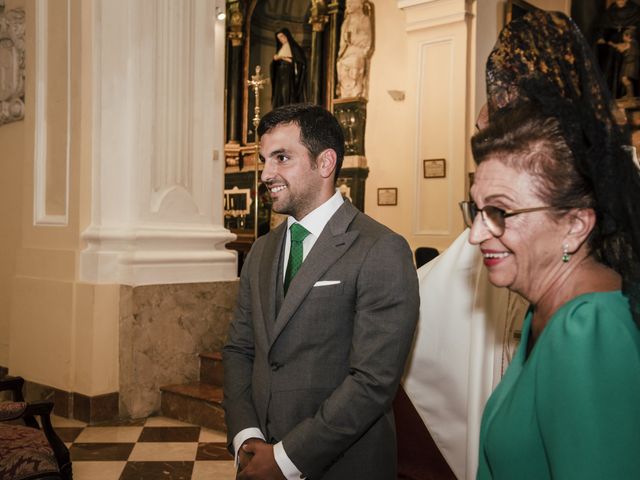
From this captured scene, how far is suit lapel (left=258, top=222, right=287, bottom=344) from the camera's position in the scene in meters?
2.09

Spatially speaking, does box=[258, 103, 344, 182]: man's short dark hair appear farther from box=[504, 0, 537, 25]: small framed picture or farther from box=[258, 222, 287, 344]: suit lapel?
box=[504, 0, 537, 25]: small framed picture

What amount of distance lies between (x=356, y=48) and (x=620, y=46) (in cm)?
429

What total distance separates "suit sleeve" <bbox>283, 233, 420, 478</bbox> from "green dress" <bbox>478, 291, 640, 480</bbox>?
800 mm

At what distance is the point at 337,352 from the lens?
2006 millimetres

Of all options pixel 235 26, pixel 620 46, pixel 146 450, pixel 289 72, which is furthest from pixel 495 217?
pixel 235 26

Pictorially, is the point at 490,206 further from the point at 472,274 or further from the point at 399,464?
the point at 399,464

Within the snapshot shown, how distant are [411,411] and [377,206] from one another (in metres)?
8.50

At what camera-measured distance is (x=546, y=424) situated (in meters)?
1.07

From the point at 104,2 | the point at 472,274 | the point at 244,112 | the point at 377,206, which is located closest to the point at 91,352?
the point at 104,2

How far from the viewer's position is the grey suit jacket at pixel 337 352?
1.89 metres

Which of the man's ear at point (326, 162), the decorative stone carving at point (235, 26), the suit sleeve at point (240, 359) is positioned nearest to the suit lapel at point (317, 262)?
the man's ear at point (326, 162)

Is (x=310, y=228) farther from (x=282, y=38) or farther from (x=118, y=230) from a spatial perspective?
(x=282, y=38)

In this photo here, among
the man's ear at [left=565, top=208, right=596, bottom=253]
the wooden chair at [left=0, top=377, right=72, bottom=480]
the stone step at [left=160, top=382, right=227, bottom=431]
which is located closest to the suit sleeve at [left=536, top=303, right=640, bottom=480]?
the man's ear at [left=565, top=208, right=596, bottom=253]

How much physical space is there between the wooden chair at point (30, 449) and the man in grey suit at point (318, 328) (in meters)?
0.86
